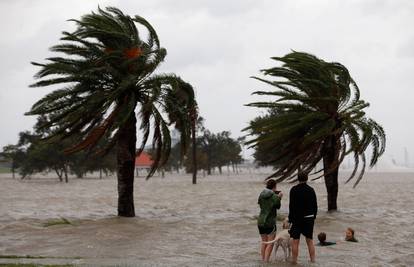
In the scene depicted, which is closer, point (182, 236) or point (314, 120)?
point (182, 236)

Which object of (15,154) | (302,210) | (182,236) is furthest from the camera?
(15,154)

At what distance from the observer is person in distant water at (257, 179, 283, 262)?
909 cm

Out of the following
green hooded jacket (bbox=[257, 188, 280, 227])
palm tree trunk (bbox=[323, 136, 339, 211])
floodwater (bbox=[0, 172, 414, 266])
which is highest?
palm tree trunk (bbox=[323, 136, 339, 211])

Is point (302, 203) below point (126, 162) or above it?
below

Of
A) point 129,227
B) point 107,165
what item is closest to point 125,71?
point 129,227

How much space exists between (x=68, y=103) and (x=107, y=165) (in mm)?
59446

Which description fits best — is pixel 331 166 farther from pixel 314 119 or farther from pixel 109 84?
pixel 109 84

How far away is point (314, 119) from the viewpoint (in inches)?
734

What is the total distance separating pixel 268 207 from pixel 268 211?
84 millimetres

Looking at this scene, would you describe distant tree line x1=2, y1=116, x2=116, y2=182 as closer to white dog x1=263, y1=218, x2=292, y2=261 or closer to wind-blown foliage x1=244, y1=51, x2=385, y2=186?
wind-blown foliage x1=244, y1=51, x2=385, y2=186

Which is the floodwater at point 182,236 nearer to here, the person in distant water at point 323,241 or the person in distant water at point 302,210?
the person in distant water at point 323,241

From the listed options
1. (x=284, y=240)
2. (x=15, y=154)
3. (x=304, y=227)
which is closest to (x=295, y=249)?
(x=284, y=240)

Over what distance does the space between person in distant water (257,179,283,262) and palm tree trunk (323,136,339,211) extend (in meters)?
10.0

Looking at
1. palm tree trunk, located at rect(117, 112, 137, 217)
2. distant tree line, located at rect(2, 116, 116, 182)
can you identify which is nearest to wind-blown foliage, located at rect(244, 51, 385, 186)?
palm tree trunk, located at rect(117, 112, 137, 217)
